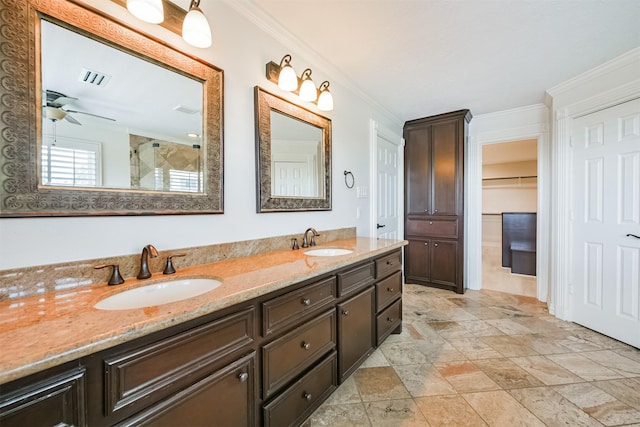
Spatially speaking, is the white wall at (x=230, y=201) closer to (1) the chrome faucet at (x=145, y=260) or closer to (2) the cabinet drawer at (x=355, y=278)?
(1) the chrome faucet at (x=145, y=260)

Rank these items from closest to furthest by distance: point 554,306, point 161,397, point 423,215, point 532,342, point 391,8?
point 161,397 < point 391,8 < point 532,342 < point 554,306 < point 423,215

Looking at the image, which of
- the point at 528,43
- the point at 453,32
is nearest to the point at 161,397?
the point at 453,32

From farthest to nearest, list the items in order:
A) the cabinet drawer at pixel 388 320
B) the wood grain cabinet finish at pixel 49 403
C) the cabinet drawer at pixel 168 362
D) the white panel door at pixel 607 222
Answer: the white panel door at pixel 607 222, the cabinet drawer at pixel 388 320, the cabinet drawer at pixel 168 362, the wood grain cabinet finish at pixel 49 403

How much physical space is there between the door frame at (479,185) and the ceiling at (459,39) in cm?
61

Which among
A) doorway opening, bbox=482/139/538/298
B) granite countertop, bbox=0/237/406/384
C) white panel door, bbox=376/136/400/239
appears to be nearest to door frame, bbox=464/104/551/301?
doorway opening, bbox=482/139/538/298

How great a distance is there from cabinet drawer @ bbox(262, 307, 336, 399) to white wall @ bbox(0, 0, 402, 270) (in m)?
0.68

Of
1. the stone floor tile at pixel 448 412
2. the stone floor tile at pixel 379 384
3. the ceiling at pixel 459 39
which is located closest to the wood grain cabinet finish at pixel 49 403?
the stone floor tile at pixel 379 384

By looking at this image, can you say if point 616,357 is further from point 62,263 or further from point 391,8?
point 62,263

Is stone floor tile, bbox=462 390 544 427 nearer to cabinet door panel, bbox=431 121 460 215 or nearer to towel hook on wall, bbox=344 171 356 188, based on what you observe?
towel hook on wall, bbox=344 171 356 188

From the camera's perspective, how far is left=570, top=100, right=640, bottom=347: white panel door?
2.23 metres

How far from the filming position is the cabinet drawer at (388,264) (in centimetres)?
203

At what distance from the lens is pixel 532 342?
2.29 metres

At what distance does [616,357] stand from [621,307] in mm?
527

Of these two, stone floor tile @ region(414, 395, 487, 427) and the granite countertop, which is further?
stone floor tile @ region(414, 395, 487, 427)
